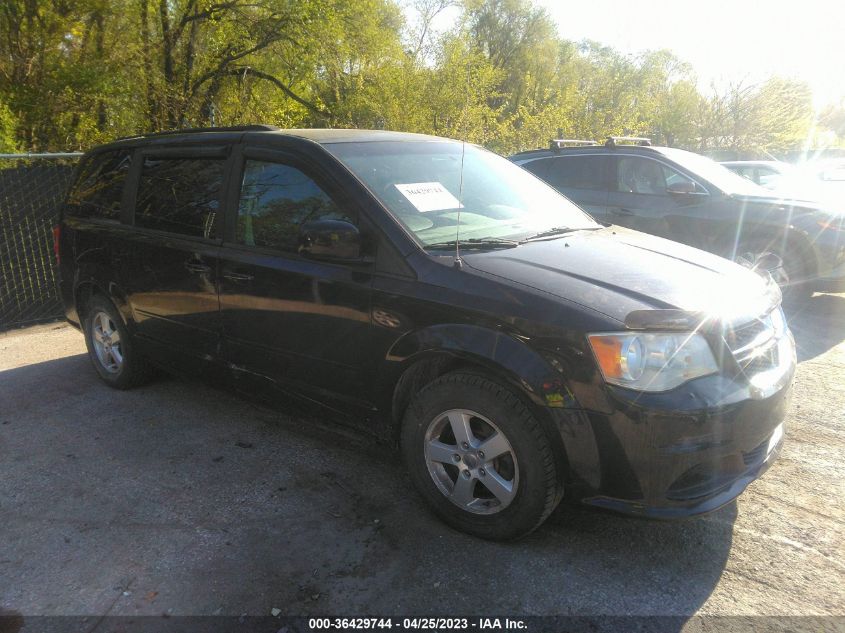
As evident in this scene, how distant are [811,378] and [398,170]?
3.64m

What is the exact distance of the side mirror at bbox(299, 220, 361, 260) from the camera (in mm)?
3033

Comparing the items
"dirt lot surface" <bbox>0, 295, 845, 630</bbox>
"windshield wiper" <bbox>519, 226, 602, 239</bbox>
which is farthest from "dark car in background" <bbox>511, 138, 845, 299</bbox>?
"windshield wiper" <bbox>519, 226, 602, 239</bbox>

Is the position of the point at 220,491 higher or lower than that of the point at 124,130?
lower

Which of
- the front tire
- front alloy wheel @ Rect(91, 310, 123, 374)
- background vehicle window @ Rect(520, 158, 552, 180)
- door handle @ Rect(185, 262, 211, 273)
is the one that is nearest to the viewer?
the front tire

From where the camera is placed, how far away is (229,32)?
14.7 metres

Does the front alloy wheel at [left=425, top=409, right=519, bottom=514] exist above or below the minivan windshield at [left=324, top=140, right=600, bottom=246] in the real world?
below

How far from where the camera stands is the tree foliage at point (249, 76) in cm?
1199

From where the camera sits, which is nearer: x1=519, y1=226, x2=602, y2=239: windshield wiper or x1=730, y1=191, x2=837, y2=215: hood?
x1=519, y1=226, x2=602, y2=239: windshield wiper

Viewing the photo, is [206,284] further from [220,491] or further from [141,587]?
[141,587]

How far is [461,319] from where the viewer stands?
279cm

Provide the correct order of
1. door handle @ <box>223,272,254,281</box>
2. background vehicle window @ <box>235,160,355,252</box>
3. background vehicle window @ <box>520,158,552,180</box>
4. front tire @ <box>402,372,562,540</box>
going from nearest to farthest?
front tire @ <box>402,372,562,540</box>, background vehicle window @ <box>235,160,355,252</box>, door handle @ <box>223,272,254,281</box>, background vehicle window @ <box>520,158,552,180</box>

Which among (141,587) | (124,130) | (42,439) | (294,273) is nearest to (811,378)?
(294,273)

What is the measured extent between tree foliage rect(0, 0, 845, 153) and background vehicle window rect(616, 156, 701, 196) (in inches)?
79.7

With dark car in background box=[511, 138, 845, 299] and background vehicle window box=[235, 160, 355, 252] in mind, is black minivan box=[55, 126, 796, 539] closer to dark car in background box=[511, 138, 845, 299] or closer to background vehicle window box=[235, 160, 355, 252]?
background vehicle window box=[235, 160, 355, 252]
